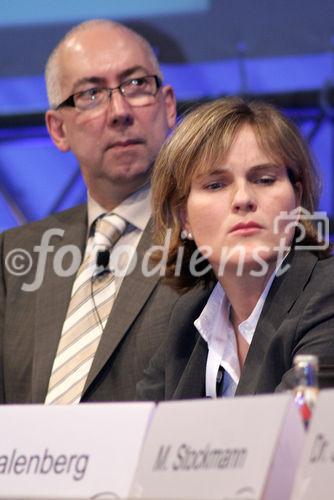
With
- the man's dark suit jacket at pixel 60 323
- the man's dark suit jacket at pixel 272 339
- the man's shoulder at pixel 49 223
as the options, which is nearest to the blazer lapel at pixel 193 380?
the man's dark suit jacket at pixel 272 339

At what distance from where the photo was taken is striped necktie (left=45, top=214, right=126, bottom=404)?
3041mm

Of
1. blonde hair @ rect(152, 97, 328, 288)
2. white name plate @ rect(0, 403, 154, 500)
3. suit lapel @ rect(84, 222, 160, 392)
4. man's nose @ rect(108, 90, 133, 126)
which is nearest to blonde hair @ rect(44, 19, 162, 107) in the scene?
man's nose @ rect(108, 90, 133, 126)

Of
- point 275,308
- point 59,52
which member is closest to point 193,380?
point 275,308

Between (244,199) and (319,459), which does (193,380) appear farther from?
(319,459)

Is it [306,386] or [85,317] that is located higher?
[306,386]

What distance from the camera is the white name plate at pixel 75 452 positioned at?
1557 millimetres

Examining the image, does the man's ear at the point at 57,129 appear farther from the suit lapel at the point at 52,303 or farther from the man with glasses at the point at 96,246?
the suit lapel at the point at 52,303

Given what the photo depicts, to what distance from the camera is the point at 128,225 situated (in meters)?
3.32

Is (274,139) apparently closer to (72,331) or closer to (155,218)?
(155,218)

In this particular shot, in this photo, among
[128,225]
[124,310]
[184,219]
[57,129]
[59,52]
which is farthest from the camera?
[57,129]

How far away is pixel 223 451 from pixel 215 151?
1076mm

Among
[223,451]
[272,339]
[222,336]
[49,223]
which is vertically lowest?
[49,223]

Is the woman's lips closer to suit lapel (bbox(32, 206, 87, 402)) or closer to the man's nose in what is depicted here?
suit lapel (bbox(32, 206, 87, 402))

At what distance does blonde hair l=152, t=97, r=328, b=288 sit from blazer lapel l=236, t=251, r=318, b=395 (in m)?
0.13
